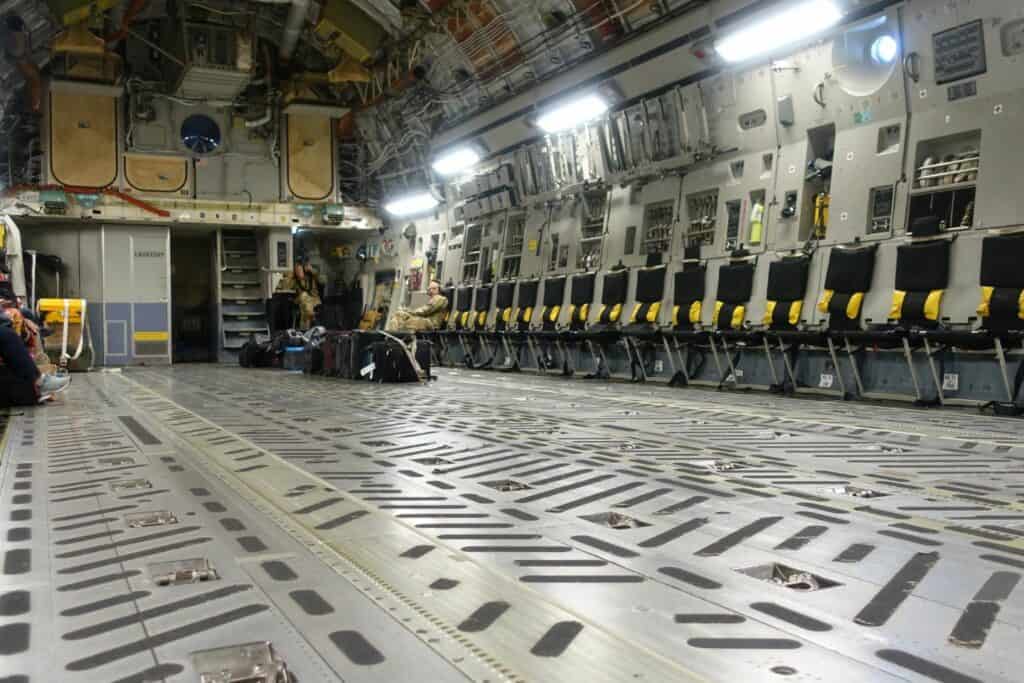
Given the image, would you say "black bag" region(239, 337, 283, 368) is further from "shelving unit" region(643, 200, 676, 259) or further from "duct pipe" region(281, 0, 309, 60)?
"shelving unit" region(643, 200, 676, 259)

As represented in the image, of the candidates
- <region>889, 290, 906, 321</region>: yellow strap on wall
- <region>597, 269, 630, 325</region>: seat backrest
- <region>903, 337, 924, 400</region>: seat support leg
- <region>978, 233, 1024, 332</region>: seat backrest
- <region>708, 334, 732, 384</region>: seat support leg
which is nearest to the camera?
<region>978, 233, 1024, 332</region>: seat backrest

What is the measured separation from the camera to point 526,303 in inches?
640

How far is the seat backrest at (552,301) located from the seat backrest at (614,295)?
4.54ft

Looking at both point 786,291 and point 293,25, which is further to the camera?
point 293,25

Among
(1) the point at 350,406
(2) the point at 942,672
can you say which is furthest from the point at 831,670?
(1) the point at 350,406

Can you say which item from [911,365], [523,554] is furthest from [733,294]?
[523,554]

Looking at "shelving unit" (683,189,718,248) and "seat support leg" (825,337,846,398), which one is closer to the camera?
"seat support leg" (825,337,846,398)

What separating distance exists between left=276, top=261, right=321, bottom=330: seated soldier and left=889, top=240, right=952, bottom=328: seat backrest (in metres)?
13.7

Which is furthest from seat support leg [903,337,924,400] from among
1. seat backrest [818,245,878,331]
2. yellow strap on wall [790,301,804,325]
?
yellow strap on wall [790,301,804,325]

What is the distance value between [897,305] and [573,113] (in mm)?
7051

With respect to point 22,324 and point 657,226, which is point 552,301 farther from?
point 22,324

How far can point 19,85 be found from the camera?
1745cm

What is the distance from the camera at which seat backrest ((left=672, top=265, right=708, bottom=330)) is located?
12148 millimetres

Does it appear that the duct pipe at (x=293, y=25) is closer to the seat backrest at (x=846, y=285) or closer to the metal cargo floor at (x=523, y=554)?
the seat backrest at (x=846, y=285)
